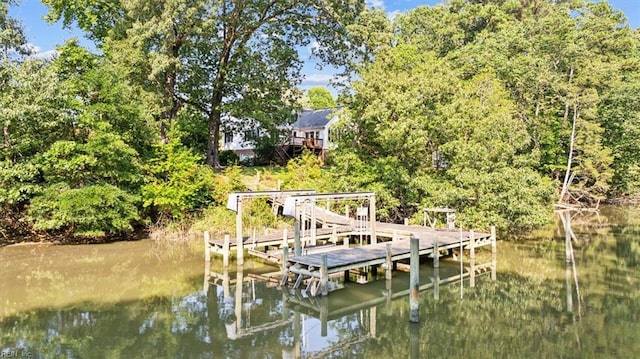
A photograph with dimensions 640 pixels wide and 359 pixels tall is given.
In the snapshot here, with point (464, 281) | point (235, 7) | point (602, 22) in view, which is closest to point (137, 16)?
point (235, 7)

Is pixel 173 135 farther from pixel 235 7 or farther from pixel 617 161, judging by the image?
pixel 617 161

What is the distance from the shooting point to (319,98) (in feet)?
247

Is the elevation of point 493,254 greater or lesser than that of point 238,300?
greater

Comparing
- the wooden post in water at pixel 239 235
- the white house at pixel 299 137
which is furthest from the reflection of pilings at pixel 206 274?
the white house at pixel 299 137

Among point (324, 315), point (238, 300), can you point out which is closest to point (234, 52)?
point (238, 300)

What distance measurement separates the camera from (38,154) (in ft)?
56.5

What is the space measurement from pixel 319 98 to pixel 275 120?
48880mm

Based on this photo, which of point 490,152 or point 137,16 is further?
point 137,16

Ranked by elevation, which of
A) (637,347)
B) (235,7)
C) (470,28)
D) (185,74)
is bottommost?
(637,347)

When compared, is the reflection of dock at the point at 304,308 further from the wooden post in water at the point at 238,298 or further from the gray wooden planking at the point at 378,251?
the gray wooden planking at the point at 378,251

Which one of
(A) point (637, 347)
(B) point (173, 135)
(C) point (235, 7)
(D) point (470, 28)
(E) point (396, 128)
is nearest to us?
(A) point (637, 347)

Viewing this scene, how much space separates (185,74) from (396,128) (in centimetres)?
1555

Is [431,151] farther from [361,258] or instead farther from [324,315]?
[324,315]

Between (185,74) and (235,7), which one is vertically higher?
(235,7)
